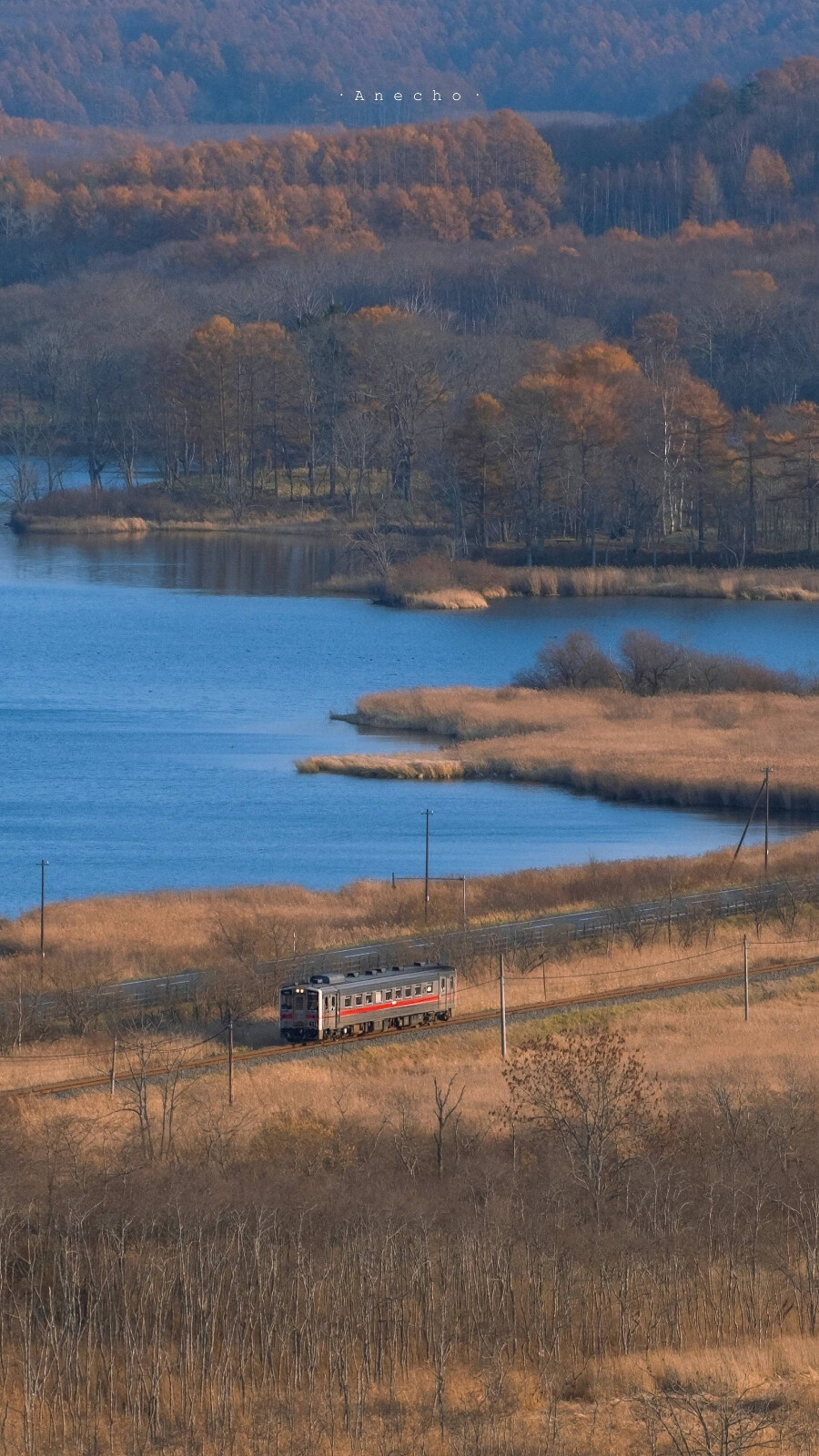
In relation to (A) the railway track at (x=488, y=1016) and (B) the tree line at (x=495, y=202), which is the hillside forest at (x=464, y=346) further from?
(A) the railway track at (x=488, y=1016)

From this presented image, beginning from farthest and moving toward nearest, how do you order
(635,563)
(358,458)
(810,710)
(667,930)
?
(358,458)
(635,563)
(810,710)
(667,930)

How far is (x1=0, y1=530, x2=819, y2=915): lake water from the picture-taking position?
138ft

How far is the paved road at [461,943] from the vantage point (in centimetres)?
2934

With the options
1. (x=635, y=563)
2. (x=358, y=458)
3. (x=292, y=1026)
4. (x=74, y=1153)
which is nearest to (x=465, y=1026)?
(x=292, y=1026)

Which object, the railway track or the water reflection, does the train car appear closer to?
the railway track

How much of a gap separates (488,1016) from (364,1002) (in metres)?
2.04

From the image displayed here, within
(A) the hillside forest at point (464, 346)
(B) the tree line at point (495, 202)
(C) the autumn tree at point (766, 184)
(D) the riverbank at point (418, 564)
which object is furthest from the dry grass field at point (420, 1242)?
(C) the autumn tree at point (766, 184)

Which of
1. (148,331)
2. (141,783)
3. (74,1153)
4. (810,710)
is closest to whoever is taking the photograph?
(74,1153)

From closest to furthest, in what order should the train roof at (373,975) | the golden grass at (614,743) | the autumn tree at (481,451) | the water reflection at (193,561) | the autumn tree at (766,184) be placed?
the train roof at (373,975), the golden grass at (614,743), the water reflection at (193,561), the autumn tree at (481,451), the autumn tree at (766,184)

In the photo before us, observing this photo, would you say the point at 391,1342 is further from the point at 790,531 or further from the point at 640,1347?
the point at 790,531

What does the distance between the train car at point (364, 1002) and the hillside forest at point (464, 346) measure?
63.5m

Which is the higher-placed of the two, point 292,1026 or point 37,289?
point 37,289

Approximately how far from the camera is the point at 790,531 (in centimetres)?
9462

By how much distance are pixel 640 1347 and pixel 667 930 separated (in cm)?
1738
